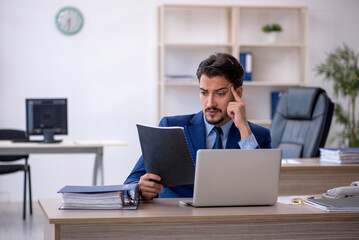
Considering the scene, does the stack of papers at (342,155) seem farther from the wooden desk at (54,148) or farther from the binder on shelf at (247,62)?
the binder on shelf at (247,62)

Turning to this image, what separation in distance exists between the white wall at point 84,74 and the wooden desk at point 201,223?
4.21 m

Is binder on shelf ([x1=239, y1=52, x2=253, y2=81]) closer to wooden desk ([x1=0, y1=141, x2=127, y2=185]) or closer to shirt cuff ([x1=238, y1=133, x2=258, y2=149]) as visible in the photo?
wooden desk ([x1=0, y1=141, x2=127, y2=185])

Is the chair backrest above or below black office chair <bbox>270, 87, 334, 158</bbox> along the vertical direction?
below

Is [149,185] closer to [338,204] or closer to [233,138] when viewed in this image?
[233,138]

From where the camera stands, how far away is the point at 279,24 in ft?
21.1

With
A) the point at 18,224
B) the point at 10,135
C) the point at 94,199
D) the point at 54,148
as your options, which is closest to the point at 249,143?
the point at 94,199

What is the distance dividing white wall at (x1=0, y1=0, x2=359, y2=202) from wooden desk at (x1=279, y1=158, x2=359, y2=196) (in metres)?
2.78

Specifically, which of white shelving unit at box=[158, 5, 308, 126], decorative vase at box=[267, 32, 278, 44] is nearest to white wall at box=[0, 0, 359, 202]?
white shelving unit at box=[158, 5, 308, 126]

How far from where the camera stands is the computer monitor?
512 centimetres

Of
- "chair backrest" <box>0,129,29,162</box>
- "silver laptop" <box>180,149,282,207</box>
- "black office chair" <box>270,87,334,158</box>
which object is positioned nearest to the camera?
"silver laptop" <box>180,149,282,207</box>

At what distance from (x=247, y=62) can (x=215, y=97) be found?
3.72m

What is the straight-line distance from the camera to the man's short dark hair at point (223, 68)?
7.93 ft

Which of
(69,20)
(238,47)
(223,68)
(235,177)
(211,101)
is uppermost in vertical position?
(69,20)

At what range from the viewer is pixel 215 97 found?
95.7 inches
